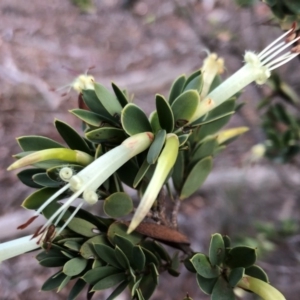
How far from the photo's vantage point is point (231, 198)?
1961mm

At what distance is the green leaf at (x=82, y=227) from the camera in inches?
21.5

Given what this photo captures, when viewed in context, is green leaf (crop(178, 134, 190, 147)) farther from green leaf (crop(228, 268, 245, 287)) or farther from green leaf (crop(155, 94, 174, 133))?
green leaf (crop(228, 268, 245, 287))

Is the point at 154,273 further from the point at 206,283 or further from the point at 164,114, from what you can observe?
the point at 164,114

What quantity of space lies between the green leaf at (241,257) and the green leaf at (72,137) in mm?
225

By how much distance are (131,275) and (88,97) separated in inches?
9.2

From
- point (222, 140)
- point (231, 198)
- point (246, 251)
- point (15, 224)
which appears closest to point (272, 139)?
point (222, 140)

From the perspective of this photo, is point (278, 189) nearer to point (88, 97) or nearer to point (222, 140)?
point (222, 140)

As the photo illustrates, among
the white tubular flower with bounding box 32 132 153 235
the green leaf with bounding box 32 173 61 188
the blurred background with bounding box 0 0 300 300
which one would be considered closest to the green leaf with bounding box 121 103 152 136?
the white tubular flower with bounding box 32 132 153 235

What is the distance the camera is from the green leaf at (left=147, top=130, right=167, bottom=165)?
481 millimetres

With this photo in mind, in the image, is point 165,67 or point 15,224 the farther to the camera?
point 165,67

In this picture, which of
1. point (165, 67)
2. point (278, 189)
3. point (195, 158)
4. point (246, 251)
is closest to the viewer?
point (246, 251)

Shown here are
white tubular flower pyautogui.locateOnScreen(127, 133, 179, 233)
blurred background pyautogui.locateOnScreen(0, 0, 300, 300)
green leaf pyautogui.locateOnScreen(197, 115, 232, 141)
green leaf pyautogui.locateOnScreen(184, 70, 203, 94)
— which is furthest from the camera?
blurred background pyautogui.locateOnScreen(0, 0, 300, 300)

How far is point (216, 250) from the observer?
53 centimetres

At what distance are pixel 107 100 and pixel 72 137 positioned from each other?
0.22ft
